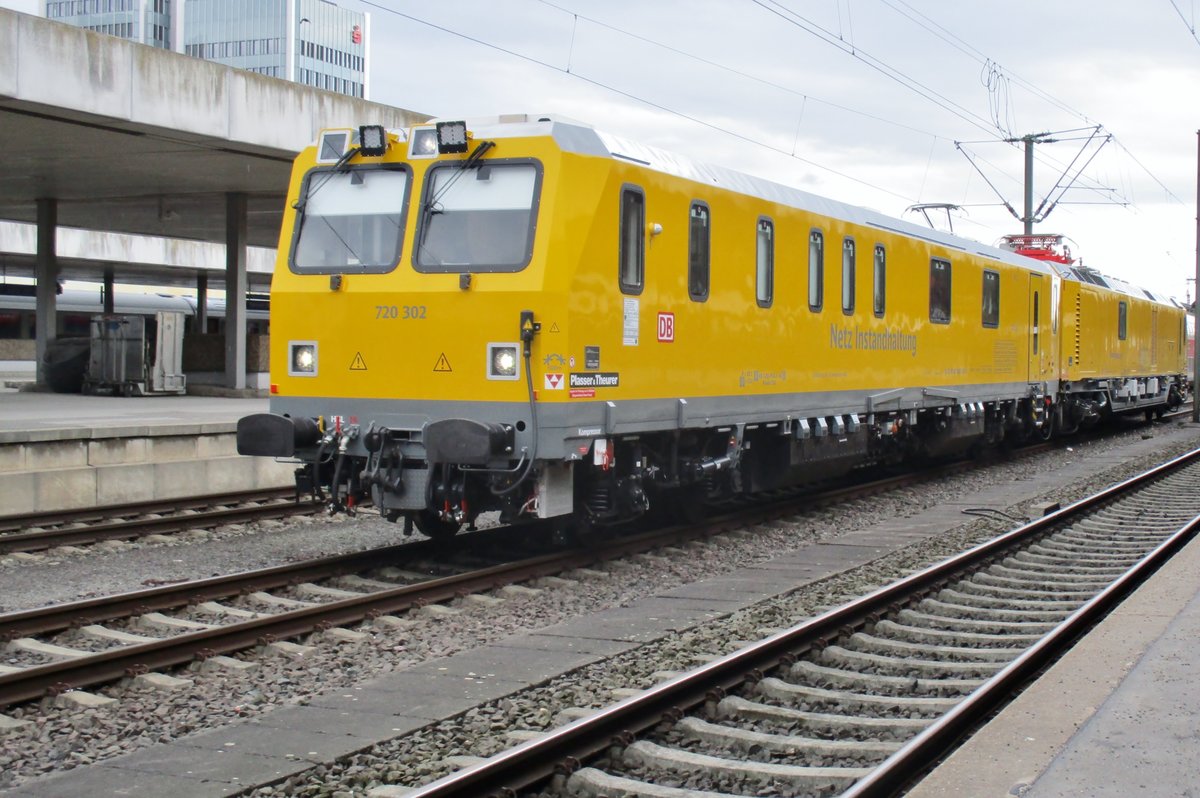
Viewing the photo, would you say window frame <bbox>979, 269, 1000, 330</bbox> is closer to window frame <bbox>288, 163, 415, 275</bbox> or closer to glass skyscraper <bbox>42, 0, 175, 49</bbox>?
window frame <bbox>288, 163, 415, 275</bbox>

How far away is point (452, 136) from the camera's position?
392 inches

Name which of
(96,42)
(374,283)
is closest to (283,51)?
(96,42)

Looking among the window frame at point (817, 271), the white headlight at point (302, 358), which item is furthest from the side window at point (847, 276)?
the white headlight at point (302, 358)

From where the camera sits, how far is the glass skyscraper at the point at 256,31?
145 metres

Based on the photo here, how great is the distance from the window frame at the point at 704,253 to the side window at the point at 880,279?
439 cm

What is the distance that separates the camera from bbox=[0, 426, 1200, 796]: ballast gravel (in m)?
5.72

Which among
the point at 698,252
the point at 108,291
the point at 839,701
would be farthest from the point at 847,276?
the point at 108,291

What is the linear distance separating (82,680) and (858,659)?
13.6ft

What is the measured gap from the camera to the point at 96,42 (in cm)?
1791

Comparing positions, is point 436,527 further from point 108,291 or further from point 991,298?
point 108,291

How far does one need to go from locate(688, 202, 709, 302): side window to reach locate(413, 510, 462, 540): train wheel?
289cm

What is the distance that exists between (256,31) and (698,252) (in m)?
146

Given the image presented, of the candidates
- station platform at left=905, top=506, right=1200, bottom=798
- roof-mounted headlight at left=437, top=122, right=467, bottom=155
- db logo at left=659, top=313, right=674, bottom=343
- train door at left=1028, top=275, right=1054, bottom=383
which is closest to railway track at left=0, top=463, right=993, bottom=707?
db logo at left=659, top=313, right=674, bottom=343

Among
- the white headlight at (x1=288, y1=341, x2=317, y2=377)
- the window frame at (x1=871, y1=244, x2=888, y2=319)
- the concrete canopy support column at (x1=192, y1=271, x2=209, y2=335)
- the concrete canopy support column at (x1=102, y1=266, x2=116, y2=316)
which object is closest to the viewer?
the white headlight at (x1=288, y1=341, x2=317, y2=377)
